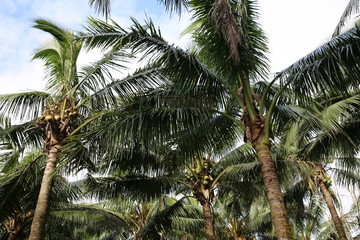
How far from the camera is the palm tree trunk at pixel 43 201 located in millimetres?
5520

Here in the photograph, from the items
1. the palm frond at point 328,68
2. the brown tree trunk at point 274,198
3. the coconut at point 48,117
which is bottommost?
the brown tree trunk at point 274,198

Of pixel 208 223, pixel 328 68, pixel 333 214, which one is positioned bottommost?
pixel 208 223

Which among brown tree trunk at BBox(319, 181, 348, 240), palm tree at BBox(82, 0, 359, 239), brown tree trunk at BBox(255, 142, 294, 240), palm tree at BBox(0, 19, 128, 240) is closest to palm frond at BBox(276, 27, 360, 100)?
palm tree at BBox(82, 0, 359, 239)

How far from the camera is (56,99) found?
22.7ft

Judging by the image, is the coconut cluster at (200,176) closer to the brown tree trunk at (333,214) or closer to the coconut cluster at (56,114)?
the coconut cluster at (56,114)

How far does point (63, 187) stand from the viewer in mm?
9805

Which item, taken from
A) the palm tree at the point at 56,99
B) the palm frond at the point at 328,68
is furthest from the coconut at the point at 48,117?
the palm frond at the point at 328,68

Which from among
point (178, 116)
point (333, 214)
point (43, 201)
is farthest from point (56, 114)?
point (333, 214)

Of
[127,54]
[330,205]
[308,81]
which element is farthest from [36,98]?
[330,205]

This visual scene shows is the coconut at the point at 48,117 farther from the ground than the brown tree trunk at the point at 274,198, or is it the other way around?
the coconut at the point at 48,117

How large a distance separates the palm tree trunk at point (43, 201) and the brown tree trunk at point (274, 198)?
366 centimetres

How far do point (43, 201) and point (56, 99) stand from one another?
2.18m

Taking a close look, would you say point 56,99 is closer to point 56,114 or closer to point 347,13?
point 56,114

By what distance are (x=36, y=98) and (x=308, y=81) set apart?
5.58 meters
